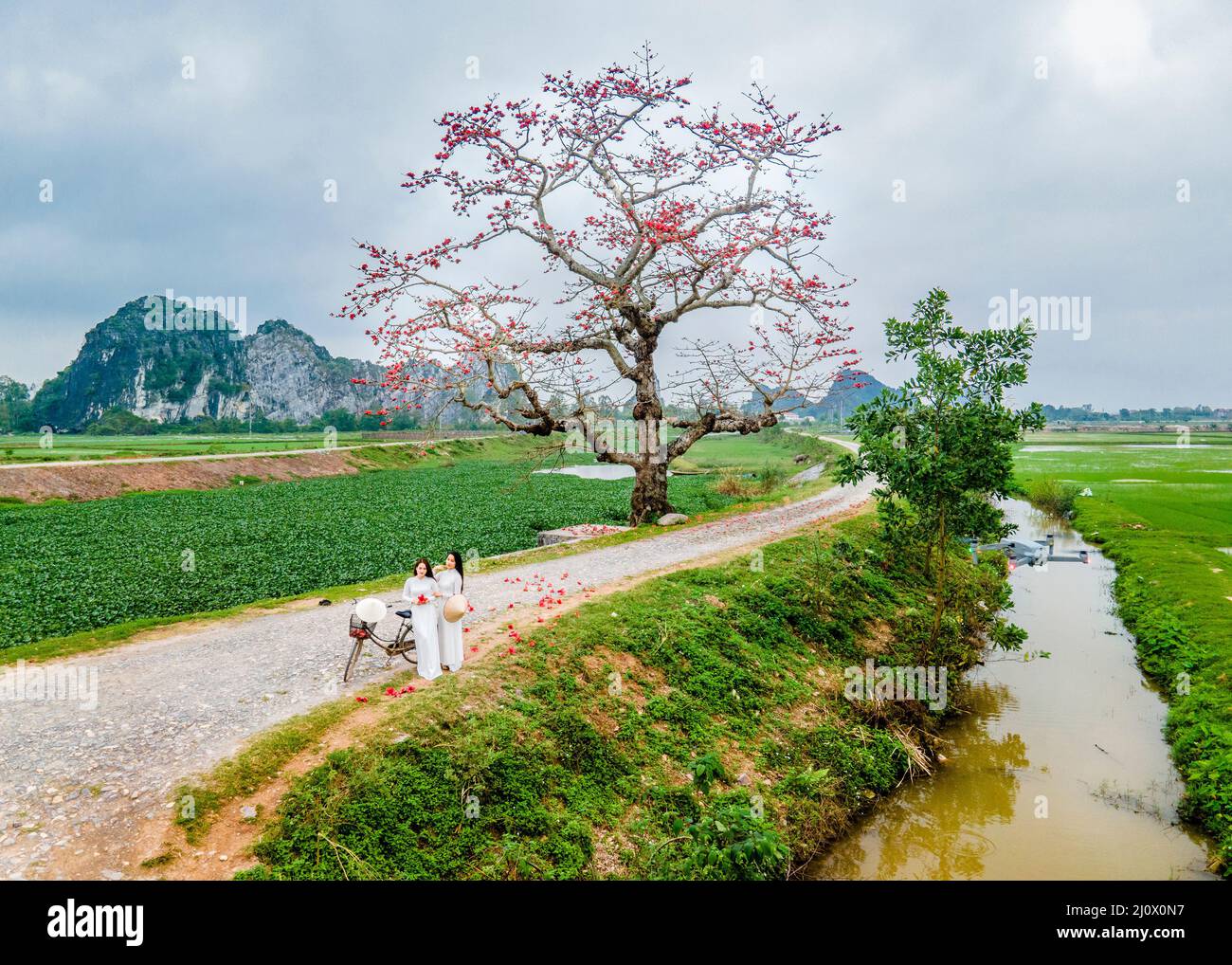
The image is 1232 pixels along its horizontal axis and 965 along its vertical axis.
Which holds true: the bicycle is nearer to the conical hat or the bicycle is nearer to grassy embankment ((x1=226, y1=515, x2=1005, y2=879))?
the conical hat

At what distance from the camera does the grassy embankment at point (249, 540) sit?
15281mm

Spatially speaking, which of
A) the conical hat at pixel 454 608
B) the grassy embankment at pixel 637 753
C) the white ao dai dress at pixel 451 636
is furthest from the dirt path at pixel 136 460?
the conical hat at pixel 454 608

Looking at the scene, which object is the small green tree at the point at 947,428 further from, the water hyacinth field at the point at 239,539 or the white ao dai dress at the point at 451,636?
the water hyacinth field at the point at 239,539

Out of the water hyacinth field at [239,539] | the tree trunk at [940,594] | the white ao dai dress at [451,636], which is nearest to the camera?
the white ao dai dress at [451,636]

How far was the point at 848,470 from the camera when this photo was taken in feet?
44.2

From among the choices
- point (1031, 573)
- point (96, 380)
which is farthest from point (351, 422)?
point (1031, 573)

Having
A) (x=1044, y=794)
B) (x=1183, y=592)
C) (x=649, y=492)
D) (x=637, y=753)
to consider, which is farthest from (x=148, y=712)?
(x=1183, y=592)

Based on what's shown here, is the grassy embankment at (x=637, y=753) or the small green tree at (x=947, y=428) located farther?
the small green tree at (x=947, y=428)

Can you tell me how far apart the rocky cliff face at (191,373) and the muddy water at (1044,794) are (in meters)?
145

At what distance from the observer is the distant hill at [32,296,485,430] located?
14500cm

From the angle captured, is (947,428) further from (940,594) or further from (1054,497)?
(1054,497)

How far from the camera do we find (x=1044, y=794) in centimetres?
1105
